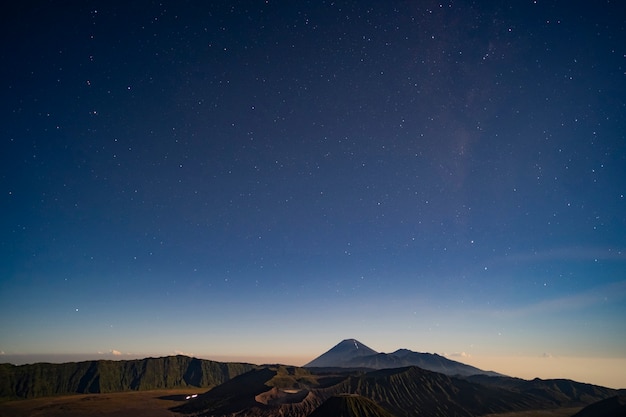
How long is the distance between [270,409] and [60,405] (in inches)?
4476

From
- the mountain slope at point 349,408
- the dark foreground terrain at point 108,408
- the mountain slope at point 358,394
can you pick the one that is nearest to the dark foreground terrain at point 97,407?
the dark foreground terrain at point 108,408

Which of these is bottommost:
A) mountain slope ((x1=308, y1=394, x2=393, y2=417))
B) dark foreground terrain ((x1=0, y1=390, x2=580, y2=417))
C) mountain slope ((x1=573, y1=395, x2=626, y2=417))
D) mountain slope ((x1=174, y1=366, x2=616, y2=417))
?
dark foreground terrain ((x1=0, y1=390, x2=580, y2=417))

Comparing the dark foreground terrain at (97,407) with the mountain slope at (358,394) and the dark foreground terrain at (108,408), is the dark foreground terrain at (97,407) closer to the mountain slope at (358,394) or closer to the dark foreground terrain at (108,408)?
the dark foreground terrain at (108,408)

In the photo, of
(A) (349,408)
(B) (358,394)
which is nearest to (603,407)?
(B) (358,394)

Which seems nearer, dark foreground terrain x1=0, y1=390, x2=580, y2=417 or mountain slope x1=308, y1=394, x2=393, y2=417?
mountain slope x1=308, y1=394, x2=393, y2=417

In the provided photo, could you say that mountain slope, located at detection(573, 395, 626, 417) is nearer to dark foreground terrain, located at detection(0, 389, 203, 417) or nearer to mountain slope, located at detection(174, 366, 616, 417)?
mountain slope, located at detection(174, 366, 616, 417)

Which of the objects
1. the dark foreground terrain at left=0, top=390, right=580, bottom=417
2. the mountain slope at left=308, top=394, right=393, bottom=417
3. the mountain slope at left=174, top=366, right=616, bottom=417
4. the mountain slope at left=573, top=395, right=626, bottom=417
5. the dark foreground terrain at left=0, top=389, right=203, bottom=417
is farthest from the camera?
the dark foreground terrain at left=0, top=390, right=580, bottom=417

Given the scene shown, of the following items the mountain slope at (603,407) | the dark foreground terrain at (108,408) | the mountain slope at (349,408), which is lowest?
the dark foreground terrain at (108,408)

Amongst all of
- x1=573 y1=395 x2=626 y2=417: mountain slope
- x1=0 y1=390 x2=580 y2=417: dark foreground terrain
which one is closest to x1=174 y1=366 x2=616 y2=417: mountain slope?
x1=0 y1=390 x2=580 y2=417: dark foreground terrain

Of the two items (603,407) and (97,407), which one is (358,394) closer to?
(603,407)

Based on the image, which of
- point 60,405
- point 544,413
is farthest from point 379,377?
point 60,405

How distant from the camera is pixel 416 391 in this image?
181 m

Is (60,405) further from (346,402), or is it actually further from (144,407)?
(346,402)

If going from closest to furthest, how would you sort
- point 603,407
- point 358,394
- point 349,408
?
point 349,408 < point 603,407 < point 358,394
